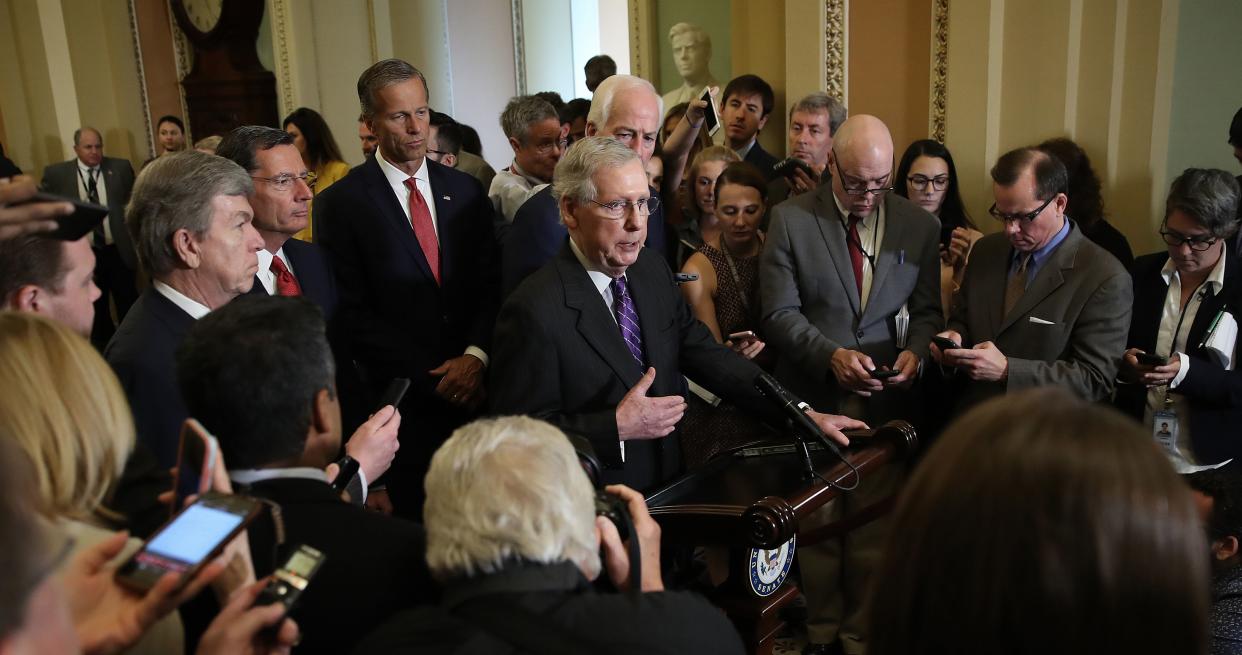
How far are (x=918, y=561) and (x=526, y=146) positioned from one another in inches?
109

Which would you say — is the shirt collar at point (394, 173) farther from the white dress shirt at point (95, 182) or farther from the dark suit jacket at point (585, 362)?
the white dress shirt at point (95, 182)

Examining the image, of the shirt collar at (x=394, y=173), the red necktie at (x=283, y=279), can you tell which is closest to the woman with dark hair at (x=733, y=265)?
the shirt collar at (x=394, y=173)

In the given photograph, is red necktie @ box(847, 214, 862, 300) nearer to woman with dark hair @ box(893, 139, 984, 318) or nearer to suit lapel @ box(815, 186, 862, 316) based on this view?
suit lapel @ box(815, 186, 862, 316)

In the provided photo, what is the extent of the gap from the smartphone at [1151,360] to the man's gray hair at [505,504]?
1986 mm

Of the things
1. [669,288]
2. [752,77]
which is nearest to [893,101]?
[752,77]

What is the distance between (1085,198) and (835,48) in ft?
4.65

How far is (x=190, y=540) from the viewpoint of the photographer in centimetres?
105

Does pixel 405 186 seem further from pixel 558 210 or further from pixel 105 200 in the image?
pixel 105 200

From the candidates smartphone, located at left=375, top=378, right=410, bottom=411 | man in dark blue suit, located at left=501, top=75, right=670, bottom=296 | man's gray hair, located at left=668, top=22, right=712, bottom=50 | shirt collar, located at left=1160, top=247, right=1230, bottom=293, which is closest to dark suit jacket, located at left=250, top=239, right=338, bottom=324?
man in dark blue suit, located at left=501, top=75, right=670, bottom=296

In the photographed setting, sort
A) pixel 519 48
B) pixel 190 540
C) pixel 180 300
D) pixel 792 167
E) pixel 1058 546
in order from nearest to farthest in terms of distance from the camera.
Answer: pixel 1058 546
pixel 190 540
pixel 180 300
pixel 792 167
pixel 519 48

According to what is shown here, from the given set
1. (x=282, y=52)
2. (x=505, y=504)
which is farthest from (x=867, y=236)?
(x=282, y=52)

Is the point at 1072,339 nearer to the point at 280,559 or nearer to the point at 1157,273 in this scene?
the point at 1157,273

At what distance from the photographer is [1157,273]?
286 cm

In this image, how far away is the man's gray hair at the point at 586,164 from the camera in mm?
2240
